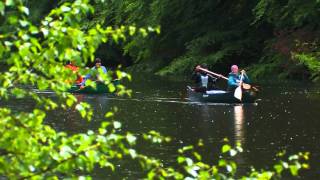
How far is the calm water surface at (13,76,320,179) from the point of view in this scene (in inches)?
519

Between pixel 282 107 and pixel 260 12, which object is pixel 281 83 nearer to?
pixel 260 12

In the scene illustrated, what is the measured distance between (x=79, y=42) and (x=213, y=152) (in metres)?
8.29

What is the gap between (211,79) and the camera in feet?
85.3

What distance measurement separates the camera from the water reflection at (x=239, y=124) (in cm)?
1506

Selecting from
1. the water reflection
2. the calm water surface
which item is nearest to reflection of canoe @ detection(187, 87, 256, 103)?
the calm water surface

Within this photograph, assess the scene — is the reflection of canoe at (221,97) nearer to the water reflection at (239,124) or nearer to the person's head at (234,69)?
the water reflection at (239,124)

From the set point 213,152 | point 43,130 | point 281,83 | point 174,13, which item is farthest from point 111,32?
point 174,13

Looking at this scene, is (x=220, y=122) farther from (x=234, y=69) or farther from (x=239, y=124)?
(x=234, y=69)

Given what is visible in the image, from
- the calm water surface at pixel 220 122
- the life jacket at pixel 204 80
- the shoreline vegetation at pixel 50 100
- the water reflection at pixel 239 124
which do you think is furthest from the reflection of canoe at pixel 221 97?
the shoreline vegetation at pixel 50 100

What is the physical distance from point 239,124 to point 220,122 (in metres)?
0.64

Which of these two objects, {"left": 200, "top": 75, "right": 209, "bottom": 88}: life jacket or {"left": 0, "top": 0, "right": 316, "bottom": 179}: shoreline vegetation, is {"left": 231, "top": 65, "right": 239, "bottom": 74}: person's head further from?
{"left": 0, "top": 0, "right": 316, "bottom": 179}: shoreline vegetation

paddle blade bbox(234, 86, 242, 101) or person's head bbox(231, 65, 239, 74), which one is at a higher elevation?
person's head bbox(231, 65, 239, 74)

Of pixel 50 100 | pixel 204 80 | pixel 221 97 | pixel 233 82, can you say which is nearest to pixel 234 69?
pixel 233 82

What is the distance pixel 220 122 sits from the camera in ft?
59.3
